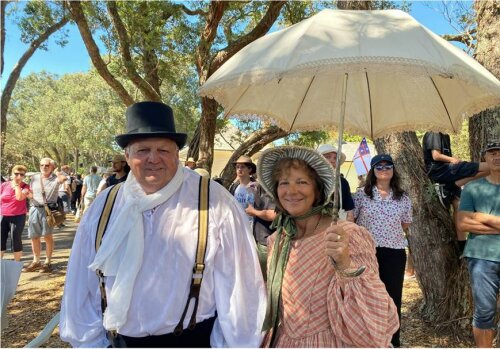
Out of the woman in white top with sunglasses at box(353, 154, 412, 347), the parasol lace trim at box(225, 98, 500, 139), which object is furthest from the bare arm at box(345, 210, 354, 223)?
the parasol lace trim at box(225, 98, 500, 139)

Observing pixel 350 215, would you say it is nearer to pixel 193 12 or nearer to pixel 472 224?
pixel 472 224

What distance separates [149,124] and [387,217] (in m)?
2.86

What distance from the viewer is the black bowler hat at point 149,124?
1999mm

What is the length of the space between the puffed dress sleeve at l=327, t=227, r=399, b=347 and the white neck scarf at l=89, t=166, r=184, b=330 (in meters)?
0.91

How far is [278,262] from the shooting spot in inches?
77.7

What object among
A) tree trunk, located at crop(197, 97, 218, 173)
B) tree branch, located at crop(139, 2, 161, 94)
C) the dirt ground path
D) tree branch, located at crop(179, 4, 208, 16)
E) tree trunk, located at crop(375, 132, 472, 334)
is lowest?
the dirt ground path

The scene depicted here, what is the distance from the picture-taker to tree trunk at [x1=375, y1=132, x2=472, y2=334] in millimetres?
4526

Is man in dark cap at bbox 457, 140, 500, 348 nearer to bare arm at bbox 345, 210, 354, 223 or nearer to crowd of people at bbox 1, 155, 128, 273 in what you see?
bare arm at bbox 345, 210, 354, 223

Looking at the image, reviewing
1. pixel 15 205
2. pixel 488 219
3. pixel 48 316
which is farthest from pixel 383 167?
pixel 15 205

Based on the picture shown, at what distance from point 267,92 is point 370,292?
65.2 inches

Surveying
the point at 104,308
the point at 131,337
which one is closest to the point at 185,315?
the point at 131,337

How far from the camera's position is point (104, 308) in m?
1.92

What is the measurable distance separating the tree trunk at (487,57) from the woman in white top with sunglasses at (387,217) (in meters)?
0.95

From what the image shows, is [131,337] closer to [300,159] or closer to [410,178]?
[300,159]
